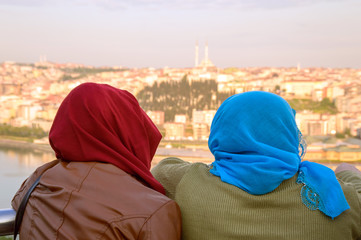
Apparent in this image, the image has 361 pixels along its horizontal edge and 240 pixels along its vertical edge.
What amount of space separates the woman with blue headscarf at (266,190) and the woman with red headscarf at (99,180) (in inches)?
2.9

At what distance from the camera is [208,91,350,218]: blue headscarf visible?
2.06 ft

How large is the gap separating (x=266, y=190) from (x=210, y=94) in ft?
103

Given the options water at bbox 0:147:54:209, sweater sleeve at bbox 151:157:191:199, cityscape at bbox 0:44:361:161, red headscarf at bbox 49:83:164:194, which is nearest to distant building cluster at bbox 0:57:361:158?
cityscape at bbox 0:44:361:161

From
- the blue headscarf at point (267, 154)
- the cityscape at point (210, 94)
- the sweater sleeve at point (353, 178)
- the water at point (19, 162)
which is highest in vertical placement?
the blue headscarf at point (267, 154)

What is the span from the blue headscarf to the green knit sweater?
0.01 meters

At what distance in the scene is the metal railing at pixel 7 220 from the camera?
65 cm

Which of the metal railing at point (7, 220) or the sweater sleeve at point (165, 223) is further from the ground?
the sweater sleeve at point (165, 223)

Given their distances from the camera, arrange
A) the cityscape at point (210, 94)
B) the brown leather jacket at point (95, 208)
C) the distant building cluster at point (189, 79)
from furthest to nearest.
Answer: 1. the distant building cluster at point (189, 79)
2. the cityscape at point (210, 94)
3. the brown leather jacket at point (95, 208)

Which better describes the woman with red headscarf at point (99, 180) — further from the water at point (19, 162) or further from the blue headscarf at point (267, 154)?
the water at point (19, 162)

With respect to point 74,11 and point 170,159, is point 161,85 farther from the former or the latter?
point 170,159

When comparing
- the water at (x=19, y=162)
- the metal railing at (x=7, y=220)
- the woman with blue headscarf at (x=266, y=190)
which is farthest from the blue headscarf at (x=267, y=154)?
the water at (x=19, y=162)

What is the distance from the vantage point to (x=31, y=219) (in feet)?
1.98

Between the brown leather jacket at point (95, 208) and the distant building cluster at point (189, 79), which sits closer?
the brown leather jacket at point (95, 208)

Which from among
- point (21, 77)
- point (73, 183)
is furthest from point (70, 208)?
point (21, 77)
